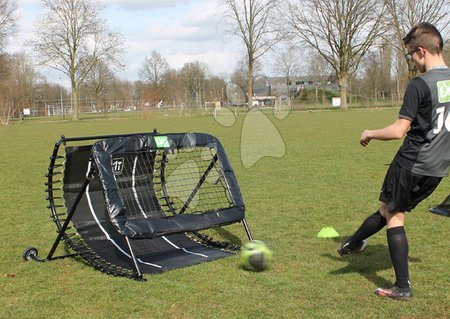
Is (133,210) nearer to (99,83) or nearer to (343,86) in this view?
(343,86)

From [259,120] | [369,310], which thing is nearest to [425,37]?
[369,310]

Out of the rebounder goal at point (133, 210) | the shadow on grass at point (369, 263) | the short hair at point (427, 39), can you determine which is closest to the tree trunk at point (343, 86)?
the rebounder goal at point (133, 210)

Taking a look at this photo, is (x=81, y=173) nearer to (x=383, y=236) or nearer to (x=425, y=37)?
(x=383, y=236)

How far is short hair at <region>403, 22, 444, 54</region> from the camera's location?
12.5ft

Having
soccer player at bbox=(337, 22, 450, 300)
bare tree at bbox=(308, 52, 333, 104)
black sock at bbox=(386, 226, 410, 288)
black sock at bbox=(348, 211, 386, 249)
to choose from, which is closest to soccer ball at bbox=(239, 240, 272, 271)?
black sock at bbox=(348, 211, 386, 249)

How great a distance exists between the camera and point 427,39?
3.81 metres

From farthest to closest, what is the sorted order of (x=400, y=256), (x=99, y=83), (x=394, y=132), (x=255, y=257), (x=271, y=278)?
(x=99, y=83) < (x=255, y=257) < (x=271, y=278) < (x=400, y=256) < (x=394, y=132)

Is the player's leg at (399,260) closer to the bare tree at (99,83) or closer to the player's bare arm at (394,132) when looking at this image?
the player's bare arm at (394,132)

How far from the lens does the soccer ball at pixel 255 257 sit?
16.0ft

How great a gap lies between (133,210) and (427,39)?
13.1ft

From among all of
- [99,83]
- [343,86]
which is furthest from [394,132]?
[99,83]

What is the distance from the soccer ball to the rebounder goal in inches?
17.3

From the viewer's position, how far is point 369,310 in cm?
389

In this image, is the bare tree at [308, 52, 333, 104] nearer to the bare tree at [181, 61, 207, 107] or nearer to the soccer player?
the bare tree at [181, 61, 207, 107]
